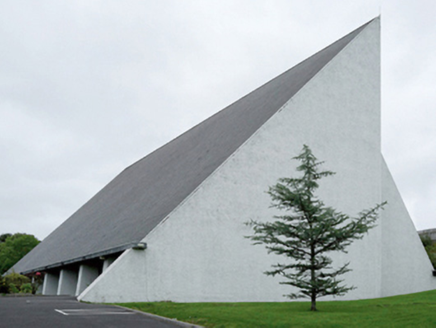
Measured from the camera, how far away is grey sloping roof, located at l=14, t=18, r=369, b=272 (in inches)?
814

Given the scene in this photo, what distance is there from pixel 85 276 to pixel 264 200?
9355mm

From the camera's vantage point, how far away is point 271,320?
10414 mm

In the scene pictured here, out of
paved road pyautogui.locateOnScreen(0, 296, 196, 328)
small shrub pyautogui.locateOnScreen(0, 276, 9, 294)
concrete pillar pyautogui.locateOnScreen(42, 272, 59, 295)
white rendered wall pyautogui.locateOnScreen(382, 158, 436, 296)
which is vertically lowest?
paved road pyautogui.locateOnScreen(0, 296, 196, 328)

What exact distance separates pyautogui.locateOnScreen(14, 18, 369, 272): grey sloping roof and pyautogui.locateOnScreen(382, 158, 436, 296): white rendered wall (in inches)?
274

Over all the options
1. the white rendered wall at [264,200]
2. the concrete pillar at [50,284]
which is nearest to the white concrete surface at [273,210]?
the white rendered wall at [264,200]

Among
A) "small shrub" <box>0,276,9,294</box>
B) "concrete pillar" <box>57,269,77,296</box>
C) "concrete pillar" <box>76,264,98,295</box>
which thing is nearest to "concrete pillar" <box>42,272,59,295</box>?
"concrete pillar" <box>57,269,77,296</box>

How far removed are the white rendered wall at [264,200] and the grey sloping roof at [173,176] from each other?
0.69 meters

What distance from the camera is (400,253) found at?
81.4 ft

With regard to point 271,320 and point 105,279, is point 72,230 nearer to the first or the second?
point 105,279

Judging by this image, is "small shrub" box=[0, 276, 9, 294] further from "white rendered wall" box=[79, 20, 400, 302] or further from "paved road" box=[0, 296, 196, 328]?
"paved road" box=[0, 296, 196, 328]

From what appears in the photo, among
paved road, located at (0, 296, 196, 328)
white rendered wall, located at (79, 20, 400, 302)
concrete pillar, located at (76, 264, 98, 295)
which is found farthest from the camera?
concrete pillar, located at (76, 264, 98, 295)

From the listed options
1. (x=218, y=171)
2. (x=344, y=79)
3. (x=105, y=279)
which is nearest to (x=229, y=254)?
(x=218, y=171)

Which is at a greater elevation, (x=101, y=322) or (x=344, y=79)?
(x=344, y=79)

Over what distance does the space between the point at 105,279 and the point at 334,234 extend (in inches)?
309
